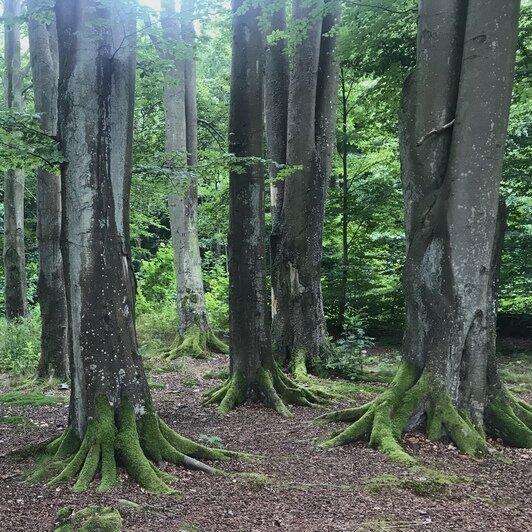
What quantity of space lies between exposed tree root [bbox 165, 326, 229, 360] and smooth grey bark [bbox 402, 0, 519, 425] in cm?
715

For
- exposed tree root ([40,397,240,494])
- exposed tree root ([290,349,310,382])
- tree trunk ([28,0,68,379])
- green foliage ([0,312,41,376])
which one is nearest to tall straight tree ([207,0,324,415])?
exposed tree root ([290,349,310,382])

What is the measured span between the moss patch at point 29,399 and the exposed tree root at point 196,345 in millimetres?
4057

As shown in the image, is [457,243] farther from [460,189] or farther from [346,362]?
[346,362]

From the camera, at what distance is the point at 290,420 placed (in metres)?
6.61

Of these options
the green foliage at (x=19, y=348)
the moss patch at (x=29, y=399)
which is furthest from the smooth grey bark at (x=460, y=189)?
the green foliage at (x=19, y=348)

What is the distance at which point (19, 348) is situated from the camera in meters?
10.8

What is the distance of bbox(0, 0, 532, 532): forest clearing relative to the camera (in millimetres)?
4035

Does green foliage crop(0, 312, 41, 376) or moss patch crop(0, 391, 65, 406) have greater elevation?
green foliage crop(0, 312, 41, 376)

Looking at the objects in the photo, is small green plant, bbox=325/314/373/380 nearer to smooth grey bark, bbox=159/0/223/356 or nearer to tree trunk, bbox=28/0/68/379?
smooth grey bark, bbox=159/0/223/356

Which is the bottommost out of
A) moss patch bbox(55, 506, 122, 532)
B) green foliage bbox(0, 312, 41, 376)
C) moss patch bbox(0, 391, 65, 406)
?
moss patch bbox(0, 391, 65, 406)

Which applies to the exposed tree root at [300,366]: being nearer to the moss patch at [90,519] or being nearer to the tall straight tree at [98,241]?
the tall straight tree at [98,241]

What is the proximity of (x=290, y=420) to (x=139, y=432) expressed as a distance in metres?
2.52

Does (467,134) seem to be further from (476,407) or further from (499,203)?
(476,407)

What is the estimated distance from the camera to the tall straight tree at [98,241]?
443cm
